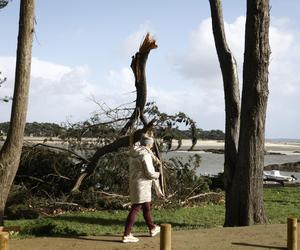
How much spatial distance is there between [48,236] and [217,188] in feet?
35.2

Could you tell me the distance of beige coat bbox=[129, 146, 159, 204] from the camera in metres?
8.42

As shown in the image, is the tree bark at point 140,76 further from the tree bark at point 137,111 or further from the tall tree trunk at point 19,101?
the tall tree trunk at point 19,101

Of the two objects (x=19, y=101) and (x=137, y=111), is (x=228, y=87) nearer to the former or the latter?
(x=137, y=111)

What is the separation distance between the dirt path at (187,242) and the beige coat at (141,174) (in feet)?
2.45

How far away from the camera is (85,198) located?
15.2 m

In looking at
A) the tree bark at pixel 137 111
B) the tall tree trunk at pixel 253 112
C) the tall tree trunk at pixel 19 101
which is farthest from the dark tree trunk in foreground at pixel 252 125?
the tall tree trunk at pixel 19 101

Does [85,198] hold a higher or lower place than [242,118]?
lower

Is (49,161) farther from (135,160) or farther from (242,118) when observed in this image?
(135,160)

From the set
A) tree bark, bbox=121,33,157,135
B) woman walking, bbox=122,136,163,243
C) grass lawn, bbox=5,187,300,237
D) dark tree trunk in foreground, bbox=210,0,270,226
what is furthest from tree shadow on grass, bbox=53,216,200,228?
woman walking, bbox=122,136,163,243

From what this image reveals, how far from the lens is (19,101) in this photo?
36.5ft

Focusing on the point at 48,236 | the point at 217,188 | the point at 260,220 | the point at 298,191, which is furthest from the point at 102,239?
the point at 298,191

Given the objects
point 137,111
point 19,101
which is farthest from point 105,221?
point 19,101

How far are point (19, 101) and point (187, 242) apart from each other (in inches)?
191

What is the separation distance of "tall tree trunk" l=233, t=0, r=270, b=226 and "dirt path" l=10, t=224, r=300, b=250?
2259mm
